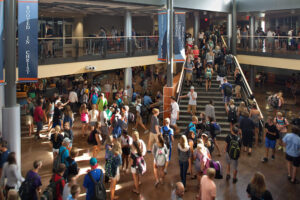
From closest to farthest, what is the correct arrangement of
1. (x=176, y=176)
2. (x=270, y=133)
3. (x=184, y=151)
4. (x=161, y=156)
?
1. (x=184, y=151)
2. (x=161, y=156)
3. (x=176, y=176)
4. (x=270, y=133)

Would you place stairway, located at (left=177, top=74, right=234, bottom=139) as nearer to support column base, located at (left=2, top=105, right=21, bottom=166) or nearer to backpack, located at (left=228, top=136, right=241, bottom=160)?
backpack, located at (left=228, top=136, right=241, bottom=160)

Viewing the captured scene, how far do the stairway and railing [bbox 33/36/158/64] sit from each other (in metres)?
4.63

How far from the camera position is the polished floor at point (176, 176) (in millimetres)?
8797

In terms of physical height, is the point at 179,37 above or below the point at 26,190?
above

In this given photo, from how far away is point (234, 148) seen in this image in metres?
9.04

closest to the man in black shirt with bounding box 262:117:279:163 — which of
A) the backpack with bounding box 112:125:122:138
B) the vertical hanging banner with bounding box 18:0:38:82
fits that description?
the backpack with bounding box 112:125:122:138

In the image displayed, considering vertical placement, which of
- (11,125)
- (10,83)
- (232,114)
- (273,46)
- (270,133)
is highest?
(273,46)

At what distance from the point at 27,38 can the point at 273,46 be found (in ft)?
47.7

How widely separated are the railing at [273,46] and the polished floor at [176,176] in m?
7.58

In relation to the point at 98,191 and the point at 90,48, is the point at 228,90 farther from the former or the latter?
the point at 98,191

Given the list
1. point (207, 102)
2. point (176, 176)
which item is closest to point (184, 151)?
point (176, 176)

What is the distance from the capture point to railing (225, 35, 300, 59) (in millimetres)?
17812

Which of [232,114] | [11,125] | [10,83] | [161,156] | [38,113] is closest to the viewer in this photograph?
[10,83]

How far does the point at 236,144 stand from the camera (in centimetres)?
900
